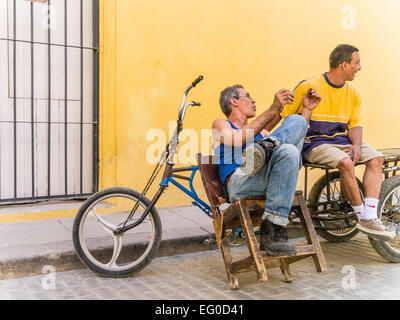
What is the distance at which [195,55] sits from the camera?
580cm

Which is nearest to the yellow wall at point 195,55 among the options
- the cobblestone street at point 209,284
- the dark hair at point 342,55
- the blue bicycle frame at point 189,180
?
the blue bicycle frame at point 189,180

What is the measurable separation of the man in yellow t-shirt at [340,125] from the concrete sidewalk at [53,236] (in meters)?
1.25

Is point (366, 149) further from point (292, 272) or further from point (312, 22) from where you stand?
point (312, 22)

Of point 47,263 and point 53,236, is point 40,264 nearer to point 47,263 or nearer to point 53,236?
point 47,263

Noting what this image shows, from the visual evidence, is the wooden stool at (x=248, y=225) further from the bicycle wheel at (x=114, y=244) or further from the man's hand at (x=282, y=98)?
the man's hand at (x=282, y=98)

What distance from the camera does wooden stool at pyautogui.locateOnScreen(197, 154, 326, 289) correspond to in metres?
3.17

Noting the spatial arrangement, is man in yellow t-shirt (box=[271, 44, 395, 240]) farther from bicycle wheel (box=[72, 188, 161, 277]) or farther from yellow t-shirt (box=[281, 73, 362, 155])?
bicycle wheel (box=[72, 188, 161, 277])

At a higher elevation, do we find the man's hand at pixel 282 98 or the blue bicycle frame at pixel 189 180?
the man's hand at pixel 282 98

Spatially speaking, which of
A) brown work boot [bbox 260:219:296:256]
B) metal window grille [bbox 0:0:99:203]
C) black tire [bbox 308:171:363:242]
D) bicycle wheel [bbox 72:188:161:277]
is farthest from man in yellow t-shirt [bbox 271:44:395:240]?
metal window grille [bbox 0:0:99:203]

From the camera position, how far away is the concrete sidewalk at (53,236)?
12.5 feet

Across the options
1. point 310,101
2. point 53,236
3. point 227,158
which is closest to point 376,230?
point 310,101

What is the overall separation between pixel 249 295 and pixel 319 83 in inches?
79.0

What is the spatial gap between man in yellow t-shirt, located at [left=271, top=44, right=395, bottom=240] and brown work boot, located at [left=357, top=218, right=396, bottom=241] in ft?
0.34

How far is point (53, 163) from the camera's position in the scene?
5258 mm
